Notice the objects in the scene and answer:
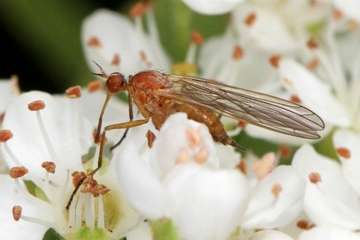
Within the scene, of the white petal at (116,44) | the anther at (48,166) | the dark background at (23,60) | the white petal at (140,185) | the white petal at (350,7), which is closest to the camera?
the white petal at (140,185)

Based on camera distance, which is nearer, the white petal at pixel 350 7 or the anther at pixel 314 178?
the anther at pixel 314 178

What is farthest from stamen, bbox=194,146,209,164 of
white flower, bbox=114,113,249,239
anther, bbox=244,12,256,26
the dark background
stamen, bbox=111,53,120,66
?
Result: the dark background

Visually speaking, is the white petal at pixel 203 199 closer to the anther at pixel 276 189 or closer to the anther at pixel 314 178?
the anther at pixel 276 189


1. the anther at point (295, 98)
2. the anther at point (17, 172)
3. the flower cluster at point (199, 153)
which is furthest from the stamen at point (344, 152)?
the anther at point (17, 172)

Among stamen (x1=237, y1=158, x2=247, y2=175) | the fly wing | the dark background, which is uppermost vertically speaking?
the fly wing

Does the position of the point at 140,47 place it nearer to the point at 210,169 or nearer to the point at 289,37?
the point at 289,37

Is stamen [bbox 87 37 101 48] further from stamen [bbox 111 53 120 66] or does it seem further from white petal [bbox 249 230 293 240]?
white petal [bbox 249 230 293 240]

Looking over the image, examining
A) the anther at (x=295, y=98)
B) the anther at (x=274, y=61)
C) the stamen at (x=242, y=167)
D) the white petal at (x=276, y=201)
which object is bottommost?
the stamen at (x=242, y=167)
